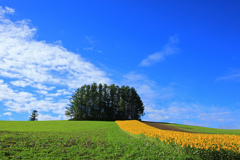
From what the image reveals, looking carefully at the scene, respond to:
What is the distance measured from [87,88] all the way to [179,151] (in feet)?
242

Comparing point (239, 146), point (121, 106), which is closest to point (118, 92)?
point (121, 106)

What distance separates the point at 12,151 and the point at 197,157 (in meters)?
16.4

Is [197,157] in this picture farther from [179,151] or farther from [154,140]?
[154,140]

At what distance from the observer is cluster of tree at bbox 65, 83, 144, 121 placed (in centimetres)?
7794

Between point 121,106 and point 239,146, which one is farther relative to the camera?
point 121,106

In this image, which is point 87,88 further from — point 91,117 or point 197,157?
point 197,157

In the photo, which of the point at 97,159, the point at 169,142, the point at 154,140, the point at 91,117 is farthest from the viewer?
the point at 91,117

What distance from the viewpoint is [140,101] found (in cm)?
8838

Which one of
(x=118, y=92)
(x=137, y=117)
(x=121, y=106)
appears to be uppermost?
(x=118, y=92)

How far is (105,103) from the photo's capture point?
82312mm

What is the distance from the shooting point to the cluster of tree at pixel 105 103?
256 feet

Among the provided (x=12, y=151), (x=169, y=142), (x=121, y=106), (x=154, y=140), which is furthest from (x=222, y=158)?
(x=121, y=106)

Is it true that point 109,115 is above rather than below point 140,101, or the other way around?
below

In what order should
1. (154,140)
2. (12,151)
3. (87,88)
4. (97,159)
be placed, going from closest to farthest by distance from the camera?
(97,159)
(12,151)
(154,140)
(87,88)
